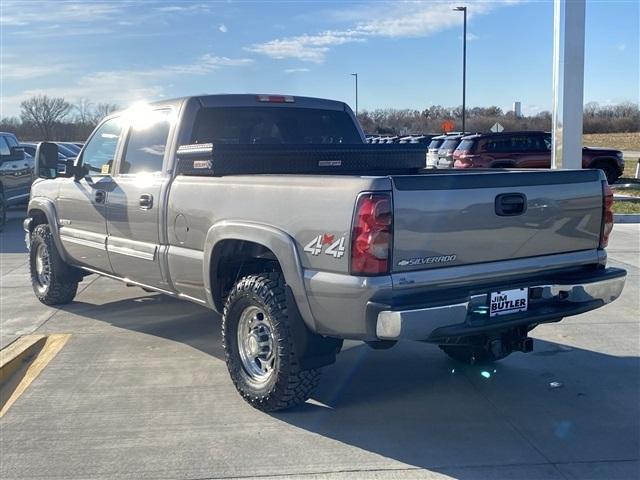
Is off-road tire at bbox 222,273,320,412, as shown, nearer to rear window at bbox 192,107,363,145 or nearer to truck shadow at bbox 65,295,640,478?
truck shadow at bbox 65,295,640,478

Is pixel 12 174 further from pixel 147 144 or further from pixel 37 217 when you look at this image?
pixel 147 144

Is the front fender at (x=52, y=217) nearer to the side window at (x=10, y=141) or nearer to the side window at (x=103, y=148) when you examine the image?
the side window at (x=103, y=148)

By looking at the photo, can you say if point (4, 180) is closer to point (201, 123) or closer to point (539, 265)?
point (201, 123)

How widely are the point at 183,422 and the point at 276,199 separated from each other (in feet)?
5.10

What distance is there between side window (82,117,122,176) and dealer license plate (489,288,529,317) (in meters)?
3.72

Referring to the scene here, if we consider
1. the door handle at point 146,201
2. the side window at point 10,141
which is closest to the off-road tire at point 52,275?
the door handle at point 146,201

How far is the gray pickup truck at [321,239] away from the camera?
3801mm

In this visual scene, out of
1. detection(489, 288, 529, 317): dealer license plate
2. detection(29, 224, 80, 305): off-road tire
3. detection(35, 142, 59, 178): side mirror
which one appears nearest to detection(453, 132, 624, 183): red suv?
detection(29, 224, 80, 305): off-road tire

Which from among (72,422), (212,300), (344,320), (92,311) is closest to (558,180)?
(344,320)

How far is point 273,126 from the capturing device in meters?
6.01

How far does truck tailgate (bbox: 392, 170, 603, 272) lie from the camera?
381cm

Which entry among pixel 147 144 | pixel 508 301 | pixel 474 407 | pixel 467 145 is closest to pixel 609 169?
pixel 467 145

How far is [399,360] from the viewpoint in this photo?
5.76 meters

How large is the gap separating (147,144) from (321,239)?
2.57 meters
